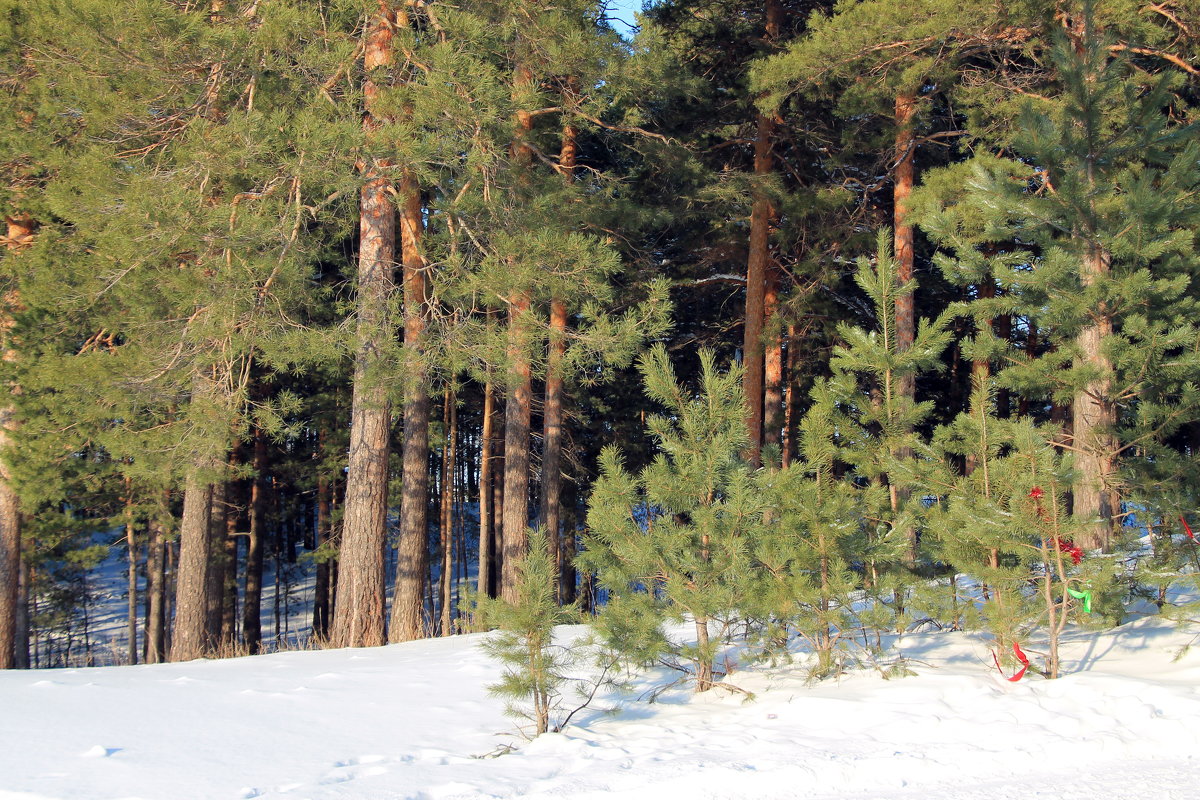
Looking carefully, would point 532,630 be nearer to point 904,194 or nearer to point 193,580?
point 193,580

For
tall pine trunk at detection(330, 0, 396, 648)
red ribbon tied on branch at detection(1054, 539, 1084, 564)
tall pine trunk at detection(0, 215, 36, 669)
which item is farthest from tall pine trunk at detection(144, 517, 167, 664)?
red ribbon tied on branch at detection(1054, 539, 1084, 564)

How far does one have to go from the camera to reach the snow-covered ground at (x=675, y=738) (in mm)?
4172

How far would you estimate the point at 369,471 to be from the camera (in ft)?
33.8

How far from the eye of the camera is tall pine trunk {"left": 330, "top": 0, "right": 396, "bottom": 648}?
397 inches

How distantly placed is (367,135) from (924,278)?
11615 mm

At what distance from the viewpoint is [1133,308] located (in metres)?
7.63

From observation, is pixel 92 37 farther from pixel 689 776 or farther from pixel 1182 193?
pixel 1182 193

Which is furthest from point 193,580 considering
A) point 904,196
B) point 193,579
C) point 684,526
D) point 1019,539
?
point 904,196

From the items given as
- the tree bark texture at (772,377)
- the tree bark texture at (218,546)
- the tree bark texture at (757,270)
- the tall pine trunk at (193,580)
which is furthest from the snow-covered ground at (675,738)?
the tree bark texture at (772,377)

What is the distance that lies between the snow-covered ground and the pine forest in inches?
13.7

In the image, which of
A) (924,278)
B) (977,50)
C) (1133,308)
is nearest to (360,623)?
(1133,308)

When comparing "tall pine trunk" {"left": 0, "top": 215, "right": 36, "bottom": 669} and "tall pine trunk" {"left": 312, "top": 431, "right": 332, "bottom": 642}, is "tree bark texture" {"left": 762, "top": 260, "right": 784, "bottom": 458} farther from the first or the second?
"tall pine trunk" {"left": 0, "top": 215, "right": 36, "bottom": 669}

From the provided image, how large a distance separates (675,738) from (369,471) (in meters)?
6.28

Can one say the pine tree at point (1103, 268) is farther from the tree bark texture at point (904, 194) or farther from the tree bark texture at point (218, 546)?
the tree bark texture at point (218, 546)
